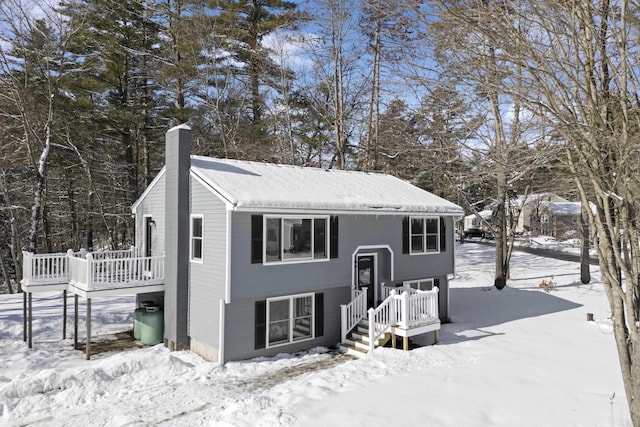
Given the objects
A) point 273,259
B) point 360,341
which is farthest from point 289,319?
point 360,341

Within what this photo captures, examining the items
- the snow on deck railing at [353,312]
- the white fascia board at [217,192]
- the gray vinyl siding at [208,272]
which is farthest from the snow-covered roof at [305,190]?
the snow on deck railing at [353,312]

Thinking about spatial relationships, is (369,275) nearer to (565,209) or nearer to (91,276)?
(91,276)

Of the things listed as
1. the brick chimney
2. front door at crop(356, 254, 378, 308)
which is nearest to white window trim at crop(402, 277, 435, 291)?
front door at crop(356, 254, 378, 308)

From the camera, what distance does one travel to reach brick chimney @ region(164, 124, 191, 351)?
11.5m

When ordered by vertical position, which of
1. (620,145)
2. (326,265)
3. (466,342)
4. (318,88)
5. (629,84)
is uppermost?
(318,88)

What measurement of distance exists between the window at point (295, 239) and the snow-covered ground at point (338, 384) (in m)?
2.69

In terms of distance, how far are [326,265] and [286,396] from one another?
14.9ft

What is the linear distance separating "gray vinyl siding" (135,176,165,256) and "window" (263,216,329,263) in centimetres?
431

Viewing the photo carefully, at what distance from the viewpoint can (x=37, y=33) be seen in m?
18.8

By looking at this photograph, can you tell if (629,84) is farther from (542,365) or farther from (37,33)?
(37,33)

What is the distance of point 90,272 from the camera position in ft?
35.7

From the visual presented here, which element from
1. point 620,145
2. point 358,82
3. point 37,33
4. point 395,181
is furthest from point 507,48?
point 37,33

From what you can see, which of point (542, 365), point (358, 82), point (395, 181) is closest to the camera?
point (542, 365)

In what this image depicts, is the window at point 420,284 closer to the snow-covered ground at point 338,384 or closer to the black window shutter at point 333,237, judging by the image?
the snow-covered ground at point 338,384
